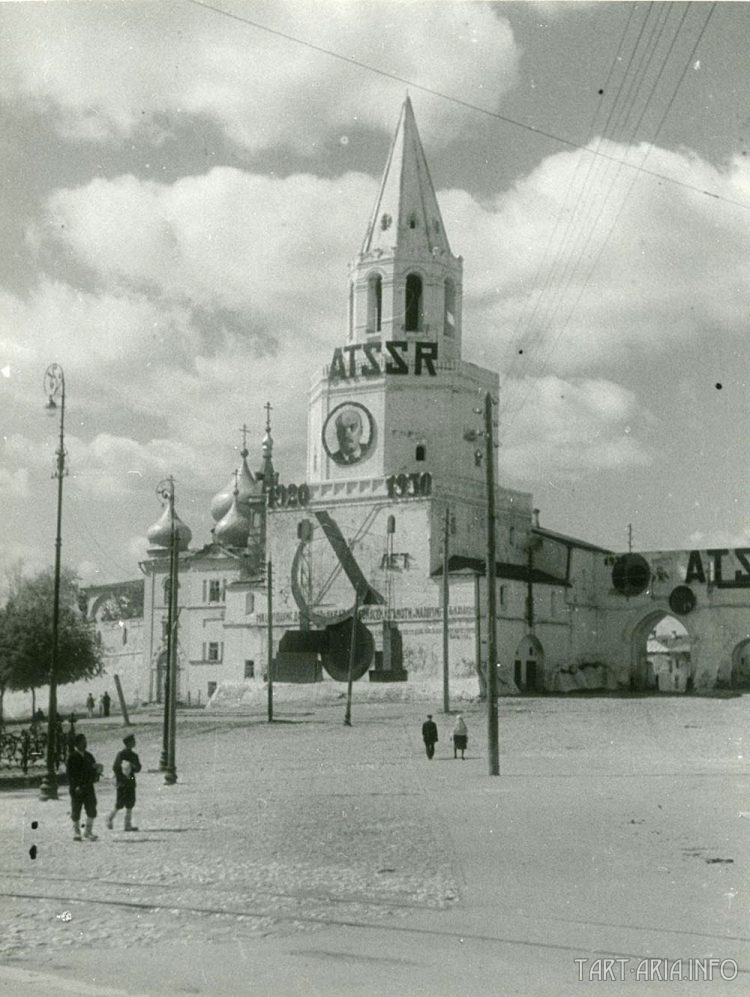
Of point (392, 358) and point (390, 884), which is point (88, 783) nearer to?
point (390, 884)

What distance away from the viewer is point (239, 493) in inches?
3319

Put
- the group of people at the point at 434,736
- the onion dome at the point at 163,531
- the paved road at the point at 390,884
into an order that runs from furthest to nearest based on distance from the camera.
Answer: the onion dome at the point at 163,531 < the group of people at the point at 434,736 < the paved road at the point at 390,884

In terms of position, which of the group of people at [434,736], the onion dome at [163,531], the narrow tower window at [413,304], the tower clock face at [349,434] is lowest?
the group of people at [434,736]

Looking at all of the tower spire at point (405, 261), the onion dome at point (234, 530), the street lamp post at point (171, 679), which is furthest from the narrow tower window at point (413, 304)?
the street lamp post at point (171, 679)

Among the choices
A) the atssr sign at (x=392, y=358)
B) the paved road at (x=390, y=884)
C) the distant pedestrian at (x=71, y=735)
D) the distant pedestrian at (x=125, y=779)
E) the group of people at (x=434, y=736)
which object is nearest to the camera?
the paved road at (x=390, y=884)

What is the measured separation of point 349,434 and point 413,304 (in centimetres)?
725

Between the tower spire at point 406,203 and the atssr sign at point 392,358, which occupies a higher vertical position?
the tower spire at point 406,203

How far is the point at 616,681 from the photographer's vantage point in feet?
224

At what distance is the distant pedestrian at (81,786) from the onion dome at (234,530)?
6217 centimetres

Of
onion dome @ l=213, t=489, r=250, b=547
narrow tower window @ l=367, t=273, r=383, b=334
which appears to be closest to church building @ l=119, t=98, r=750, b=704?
narrow tower window @ l=367, t=273, r=383, b=334

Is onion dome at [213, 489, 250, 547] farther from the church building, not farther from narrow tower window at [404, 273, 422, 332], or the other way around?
narrow tower window at [404, 273, 422, 332]

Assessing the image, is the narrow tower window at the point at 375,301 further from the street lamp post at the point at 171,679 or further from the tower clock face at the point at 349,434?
the street lamp post at the point at 171,679

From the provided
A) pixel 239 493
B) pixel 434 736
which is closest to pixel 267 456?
pixel 239 493

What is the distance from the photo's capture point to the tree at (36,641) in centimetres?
6169
